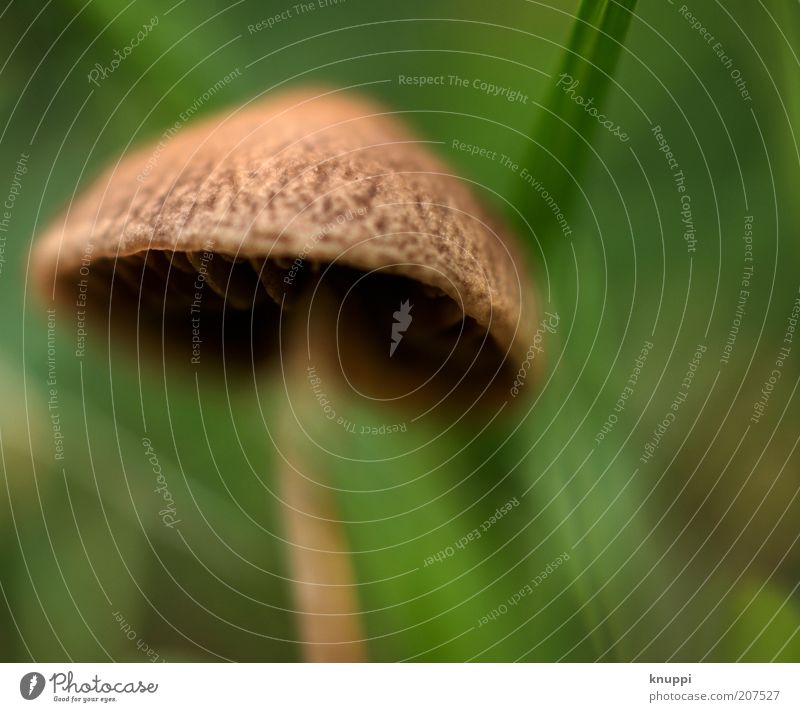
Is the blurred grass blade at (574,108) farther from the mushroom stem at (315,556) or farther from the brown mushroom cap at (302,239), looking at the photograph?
the mushroom stem at (315,556)

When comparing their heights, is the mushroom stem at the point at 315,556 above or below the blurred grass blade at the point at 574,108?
below

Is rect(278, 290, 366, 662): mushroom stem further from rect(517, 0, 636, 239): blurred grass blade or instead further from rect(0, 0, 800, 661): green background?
rect(517, 0, 636, 239): blurred grass blade

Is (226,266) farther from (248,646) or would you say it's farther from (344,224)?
(248,646)

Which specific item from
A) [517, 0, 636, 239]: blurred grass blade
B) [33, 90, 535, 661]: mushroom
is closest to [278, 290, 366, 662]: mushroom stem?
[33, 90, 535, 661]: mushroom

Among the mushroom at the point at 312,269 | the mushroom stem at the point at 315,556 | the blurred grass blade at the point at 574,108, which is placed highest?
the blurred grass blade at the point at 574,108

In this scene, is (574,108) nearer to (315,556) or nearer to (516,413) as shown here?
(516,413)

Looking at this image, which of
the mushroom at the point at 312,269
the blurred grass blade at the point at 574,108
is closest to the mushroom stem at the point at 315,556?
the mushroom at the point at 312,269

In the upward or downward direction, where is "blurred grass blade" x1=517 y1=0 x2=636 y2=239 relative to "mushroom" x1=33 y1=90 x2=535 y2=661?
upward
